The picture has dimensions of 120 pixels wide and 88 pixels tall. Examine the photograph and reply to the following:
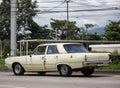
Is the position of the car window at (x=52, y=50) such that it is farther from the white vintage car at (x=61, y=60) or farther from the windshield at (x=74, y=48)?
the windshield at (x=74, y=48)

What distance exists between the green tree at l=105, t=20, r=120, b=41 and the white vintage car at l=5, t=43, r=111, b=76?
58.2 metres

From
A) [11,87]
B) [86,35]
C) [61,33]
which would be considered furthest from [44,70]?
[86,35]

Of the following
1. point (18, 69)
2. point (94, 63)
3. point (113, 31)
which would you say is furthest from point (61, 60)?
point (113, 31)

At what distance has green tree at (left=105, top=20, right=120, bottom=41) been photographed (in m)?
81.2

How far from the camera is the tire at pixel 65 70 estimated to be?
21.4 metres

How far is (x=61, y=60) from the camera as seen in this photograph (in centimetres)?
2150

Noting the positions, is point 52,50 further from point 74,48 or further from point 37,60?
point 74,48

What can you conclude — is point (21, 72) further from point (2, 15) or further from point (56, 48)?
point (2, 15)

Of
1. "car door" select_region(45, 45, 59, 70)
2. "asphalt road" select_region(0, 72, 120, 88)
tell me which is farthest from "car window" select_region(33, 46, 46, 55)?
"asphalt road" select_region(0, 72, 120, 88)

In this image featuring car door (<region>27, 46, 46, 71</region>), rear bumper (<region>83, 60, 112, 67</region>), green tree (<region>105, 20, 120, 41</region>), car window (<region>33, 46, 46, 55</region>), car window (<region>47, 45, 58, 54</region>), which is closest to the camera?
rear bumper (<region>83, 60, 112, 67</region>)

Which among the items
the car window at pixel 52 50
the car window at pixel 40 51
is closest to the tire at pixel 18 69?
the car window at pixel 40 51

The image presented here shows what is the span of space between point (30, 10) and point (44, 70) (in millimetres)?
54457

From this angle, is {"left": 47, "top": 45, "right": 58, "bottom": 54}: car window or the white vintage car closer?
the white vintage car

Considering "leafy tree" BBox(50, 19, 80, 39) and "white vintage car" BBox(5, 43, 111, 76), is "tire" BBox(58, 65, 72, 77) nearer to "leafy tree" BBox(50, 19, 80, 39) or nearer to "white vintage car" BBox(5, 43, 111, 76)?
"white vintage car" BBox(5, 43, 111, 76)
